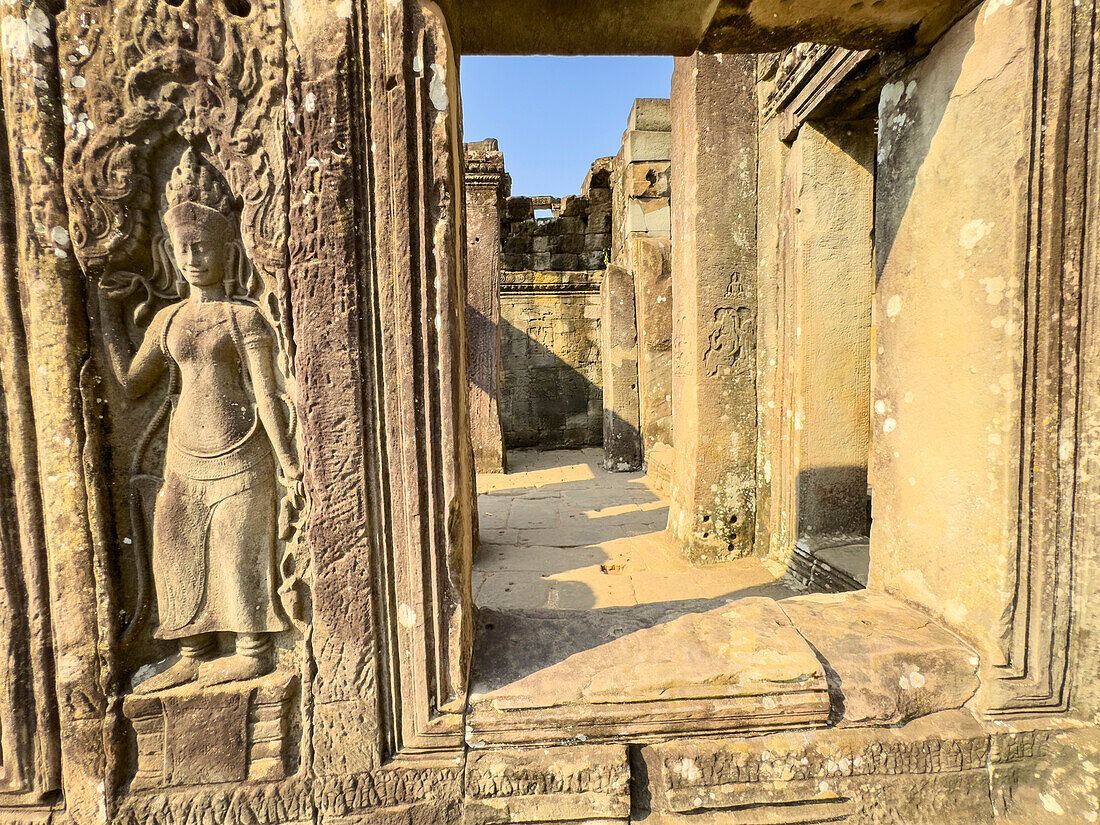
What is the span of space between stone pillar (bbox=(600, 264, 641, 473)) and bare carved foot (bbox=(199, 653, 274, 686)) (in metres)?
5.90

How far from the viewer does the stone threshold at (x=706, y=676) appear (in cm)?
143

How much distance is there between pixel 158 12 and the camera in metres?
1.24

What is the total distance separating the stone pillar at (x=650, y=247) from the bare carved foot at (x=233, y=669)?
14.9 ft

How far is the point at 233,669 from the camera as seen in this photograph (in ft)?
4.67

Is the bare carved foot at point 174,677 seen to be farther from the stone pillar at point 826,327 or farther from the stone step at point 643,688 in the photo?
the stone pillar at point 826,327

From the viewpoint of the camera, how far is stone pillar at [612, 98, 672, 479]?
630 cm

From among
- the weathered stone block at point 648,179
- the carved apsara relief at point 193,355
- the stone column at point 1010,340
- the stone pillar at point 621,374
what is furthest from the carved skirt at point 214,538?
the weathered stone block at point 648,179

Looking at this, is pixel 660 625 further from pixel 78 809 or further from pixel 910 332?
pixel 78 809

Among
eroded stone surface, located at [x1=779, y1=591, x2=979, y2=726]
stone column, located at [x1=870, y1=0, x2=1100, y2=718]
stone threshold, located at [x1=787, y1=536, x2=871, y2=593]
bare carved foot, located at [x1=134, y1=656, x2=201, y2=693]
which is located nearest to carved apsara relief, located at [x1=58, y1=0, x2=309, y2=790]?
bare carved foot, located at [x1=134, y1=656, x2=201, y2=693]

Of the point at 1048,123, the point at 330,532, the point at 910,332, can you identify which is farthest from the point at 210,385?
the point at 1048,123

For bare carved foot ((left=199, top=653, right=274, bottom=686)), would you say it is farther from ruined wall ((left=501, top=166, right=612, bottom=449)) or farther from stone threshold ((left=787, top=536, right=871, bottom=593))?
ruined wall ((left=501, top=166, right=612, bottom=449))

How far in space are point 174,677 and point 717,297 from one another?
358 cm

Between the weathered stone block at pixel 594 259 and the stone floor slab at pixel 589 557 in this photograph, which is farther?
the weathered stone block at pixel 594 259

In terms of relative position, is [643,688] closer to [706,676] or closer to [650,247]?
[706,676]
